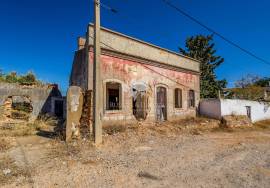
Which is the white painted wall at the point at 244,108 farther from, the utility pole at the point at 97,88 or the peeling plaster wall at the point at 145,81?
the utility pole at the point at 97,88

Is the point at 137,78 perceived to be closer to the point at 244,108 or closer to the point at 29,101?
the point at 29,101

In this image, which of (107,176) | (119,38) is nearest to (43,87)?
(119,38)

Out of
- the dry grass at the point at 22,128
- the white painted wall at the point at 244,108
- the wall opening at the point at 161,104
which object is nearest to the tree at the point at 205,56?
the white painted wall at the point at 244,108

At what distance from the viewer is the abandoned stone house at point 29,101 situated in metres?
15.1

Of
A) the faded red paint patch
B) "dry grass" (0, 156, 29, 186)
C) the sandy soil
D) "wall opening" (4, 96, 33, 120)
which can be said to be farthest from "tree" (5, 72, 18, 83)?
"dry grass" (0, 156, 29, 186)

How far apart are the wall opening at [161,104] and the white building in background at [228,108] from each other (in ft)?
14.3

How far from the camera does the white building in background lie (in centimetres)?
1527

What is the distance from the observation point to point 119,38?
11.4 metres

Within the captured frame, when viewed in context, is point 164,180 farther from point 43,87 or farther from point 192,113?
point 43,87

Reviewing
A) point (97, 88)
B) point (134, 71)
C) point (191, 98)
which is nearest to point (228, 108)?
point (191, 98)

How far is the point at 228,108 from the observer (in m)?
15.8

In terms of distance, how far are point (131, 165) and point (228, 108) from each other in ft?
41.7

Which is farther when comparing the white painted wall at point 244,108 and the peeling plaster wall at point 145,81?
the white painted wall at point 244,108

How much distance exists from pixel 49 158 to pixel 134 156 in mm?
2476
